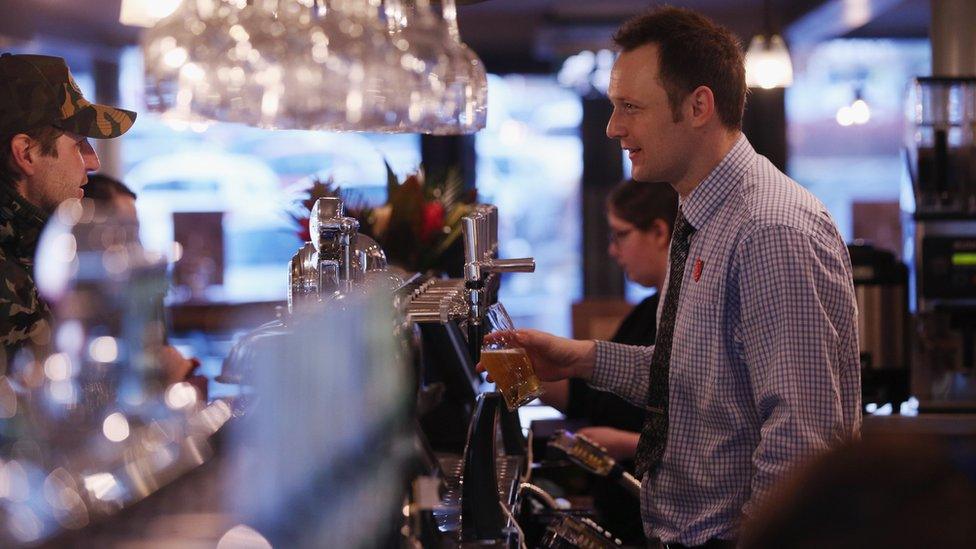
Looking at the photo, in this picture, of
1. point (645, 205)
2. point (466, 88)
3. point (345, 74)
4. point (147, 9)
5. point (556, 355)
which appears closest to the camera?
point (345, 74)

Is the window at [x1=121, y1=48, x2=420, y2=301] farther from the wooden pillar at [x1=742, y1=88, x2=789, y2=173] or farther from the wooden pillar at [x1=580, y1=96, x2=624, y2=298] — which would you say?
the wooden pillar at [x1=742, y1=88, x2=789, y2=173]

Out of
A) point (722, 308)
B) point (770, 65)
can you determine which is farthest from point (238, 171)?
point (722, 308)

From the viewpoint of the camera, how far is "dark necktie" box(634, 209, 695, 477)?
2004mm

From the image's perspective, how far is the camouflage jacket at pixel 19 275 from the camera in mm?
2055

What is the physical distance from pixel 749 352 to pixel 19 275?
53.5 inches

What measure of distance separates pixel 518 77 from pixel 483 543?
26.6 feet

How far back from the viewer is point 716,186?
78.3 inches

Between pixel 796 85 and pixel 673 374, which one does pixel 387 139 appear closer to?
pixel 796 85

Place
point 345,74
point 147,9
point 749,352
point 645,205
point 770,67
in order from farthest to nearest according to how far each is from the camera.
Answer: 1. point 770,67
2. point 645,205
3. point 147,9
4. point 749,352
5. point 345,74

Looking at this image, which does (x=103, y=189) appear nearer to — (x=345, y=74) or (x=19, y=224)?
(x=19, y=224)

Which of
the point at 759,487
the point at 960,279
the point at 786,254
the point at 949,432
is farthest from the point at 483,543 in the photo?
the point at 960,279

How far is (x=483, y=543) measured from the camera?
172 cm

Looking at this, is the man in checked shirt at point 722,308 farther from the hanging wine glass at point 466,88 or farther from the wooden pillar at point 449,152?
the wooden pillar at point 449,152

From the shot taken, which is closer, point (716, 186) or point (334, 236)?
point (334, 236)
